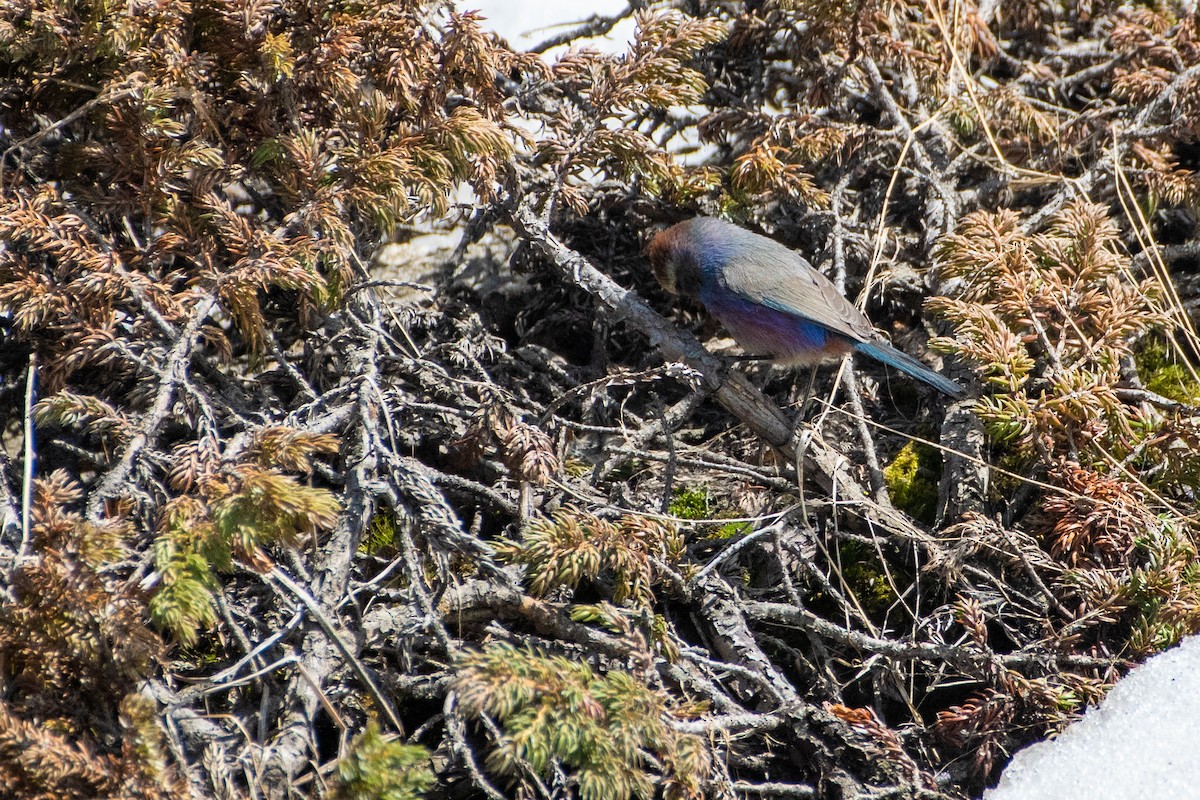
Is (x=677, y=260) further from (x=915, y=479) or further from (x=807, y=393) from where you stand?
(x=915, y=479)

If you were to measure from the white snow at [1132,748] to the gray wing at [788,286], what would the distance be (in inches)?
54.0

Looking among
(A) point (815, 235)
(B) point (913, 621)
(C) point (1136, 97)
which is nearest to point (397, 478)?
(B) point (913, 621)

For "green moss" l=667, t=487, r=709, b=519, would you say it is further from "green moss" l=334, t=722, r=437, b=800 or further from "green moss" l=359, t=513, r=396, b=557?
"green moss" l=334, t=722, r=437, b=800

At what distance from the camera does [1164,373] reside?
3.34 metres

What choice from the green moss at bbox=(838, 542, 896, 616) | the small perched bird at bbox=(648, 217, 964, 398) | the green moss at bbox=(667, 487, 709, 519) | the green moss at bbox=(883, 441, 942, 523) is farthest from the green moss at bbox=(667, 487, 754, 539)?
the small perched bird at bbox=(648, 217, 964, 398)

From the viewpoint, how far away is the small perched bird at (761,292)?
11.0 feet

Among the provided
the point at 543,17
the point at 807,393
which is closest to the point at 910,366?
the point at 807,393

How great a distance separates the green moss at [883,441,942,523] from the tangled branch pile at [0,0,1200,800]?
0.01m

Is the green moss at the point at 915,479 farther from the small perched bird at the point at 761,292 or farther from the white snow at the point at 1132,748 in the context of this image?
the white snow at the point at 1132,748


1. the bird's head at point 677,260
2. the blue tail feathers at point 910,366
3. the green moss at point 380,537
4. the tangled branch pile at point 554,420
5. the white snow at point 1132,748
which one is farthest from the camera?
the bird's head at point 677,260

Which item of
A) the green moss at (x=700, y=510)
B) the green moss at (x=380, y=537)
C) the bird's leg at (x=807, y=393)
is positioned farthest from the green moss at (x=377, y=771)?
the bird's leg at (x=807, y=393)

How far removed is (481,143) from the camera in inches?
110

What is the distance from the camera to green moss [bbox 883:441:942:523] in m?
3.12

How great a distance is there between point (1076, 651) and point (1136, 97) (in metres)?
2.30
